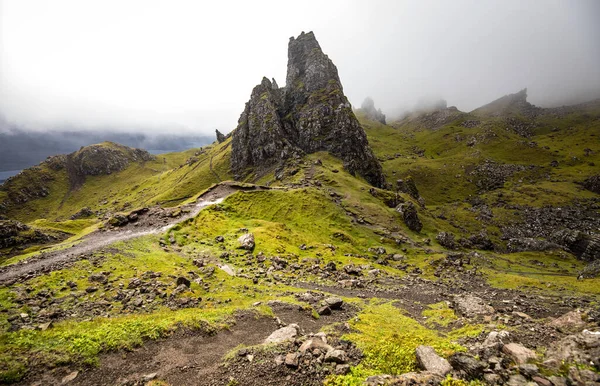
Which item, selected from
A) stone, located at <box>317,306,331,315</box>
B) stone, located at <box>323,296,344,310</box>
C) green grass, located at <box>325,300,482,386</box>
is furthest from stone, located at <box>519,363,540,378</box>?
stone, located at <box>323,296,344,310</box>

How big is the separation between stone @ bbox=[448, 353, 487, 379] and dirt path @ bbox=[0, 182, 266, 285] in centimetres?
3998

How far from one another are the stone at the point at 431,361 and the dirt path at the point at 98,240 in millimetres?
38472

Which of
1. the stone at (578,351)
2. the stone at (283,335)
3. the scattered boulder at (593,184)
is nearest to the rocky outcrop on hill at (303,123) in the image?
the stone at (283,335)

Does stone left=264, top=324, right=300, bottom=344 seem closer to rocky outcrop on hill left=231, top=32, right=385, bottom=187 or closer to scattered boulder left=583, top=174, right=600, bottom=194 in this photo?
rocky outcrop on hill left=231, top=32, right=385, bottom=187

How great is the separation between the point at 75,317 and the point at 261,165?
123840mm

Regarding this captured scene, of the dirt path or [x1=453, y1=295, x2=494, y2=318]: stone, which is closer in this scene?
[x1=453, y1=295, x2=494, y2=318]: stone

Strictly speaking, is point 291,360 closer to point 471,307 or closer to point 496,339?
point 496,339

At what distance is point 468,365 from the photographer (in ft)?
39.2

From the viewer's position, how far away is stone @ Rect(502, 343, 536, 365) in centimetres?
1190

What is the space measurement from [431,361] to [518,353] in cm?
401

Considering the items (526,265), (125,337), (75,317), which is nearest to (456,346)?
(125,337)

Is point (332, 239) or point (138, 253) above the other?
point (138, 253)

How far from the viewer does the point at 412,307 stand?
98.2 feet

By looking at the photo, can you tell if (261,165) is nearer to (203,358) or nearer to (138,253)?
(138,253)
